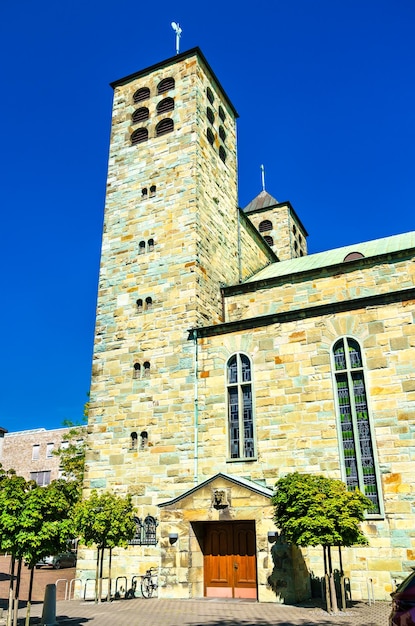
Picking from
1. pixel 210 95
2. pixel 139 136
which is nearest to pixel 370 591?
pixel 139 136

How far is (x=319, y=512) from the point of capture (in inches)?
570

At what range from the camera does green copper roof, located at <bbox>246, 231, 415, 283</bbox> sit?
974 inches

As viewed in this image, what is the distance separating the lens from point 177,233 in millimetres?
23562

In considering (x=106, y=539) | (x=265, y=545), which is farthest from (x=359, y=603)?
(x=106, y=539)

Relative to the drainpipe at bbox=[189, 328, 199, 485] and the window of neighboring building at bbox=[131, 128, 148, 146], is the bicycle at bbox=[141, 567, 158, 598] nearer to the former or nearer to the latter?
the drainpipe at bbox=[189, 328, 199, 485]

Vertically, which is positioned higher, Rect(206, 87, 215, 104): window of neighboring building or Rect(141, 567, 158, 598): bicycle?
Rect(206, 87, 215, 104): window of neighboring building

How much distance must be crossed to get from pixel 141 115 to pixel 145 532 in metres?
19.9

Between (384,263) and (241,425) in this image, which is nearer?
(241,425)

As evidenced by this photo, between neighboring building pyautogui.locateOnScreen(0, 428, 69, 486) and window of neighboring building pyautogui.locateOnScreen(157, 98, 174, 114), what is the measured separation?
1402 inches

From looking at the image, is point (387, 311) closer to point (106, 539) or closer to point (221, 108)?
point (106, 539)

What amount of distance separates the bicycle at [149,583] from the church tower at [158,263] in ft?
8.02

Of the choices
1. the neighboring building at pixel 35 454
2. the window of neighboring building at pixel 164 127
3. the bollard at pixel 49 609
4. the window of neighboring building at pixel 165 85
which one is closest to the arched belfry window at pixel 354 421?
the bollard at pixel 49 609

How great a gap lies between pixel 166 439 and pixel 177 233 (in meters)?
8.80

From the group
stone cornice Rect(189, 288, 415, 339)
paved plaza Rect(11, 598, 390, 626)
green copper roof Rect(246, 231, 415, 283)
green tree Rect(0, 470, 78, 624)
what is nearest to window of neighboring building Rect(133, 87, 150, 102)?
green copper roof Rect(246, 231, 415, 283)
